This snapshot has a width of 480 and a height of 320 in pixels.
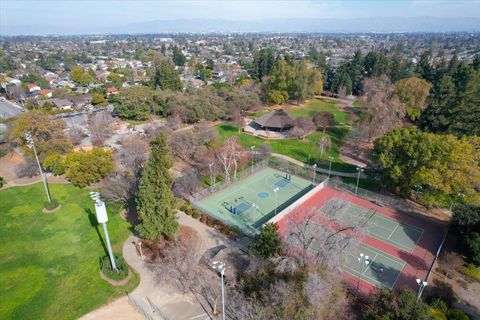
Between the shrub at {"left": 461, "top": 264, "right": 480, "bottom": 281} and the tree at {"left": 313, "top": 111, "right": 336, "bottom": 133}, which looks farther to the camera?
the tree at {"left": 313, "top": 111, "right": 336, "bottom": 133}

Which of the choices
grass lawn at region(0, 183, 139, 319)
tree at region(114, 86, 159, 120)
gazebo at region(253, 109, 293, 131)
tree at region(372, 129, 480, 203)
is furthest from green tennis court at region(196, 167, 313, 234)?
tree at region(114, 86, 159, 120)

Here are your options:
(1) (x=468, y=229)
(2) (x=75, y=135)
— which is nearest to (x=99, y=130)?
(2) (x=75, y=135)

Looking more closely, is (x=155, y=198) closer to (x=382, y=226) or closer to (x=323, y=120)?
(x=382, y=226)

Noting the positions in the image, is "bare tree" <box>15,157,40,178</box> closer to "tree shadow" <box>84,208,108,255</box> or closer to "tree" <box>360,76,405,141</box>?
"tree shadow" <box>84,208,108,255</box>

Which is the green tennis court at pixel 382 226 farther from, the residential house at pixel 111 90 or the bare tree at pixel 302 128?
the residential house at pixel 111 90

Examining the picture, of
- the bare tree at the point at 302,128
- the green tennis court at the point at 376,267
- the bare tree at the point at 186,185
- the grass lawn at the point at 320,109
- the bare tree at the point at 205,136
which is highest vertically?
the bare tree at the point at 205,136

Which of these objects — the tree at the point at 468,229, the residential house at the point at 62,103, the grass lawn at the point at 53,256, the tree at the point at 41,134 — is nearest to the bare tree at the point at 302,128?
the tree at the point at 468,229
